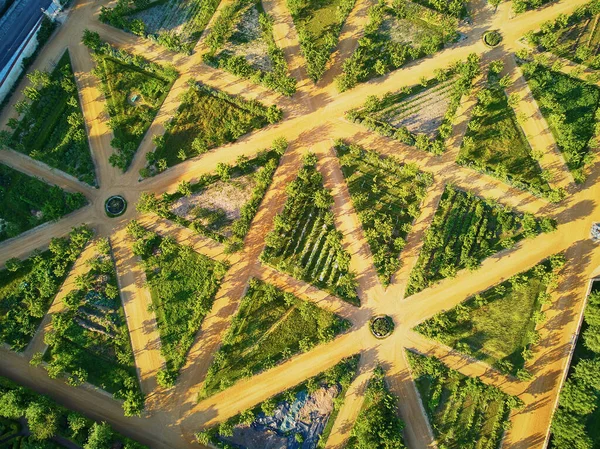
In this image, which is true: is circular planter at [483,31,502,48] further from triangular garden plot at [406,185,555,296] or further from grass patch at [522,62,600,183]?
triangular garden plot at [406,185,555,296]

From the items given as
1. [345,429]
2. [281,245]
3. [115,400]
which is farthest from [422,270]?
[115,400]

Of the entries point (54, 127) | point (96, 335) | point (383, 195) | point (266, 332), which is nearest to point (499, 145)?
point (383, 195)

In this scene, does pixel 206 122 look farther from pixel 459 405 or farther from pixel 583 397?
pixel 583 397

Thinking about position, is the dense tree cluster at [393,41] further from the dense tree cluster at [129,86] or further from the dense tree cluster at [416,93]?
the dense tree cluster at [129,86]

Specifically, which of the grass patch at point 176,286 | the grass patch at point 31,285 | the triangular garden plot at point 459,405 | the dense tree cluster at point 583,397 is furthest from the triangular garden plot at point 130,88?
the dense tree cluster at point 583,397

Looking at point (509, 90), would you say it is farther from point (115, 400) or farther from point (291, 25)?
point (115, 400)

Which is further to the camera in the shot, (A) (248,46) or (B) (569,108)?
(A) (248,46)
